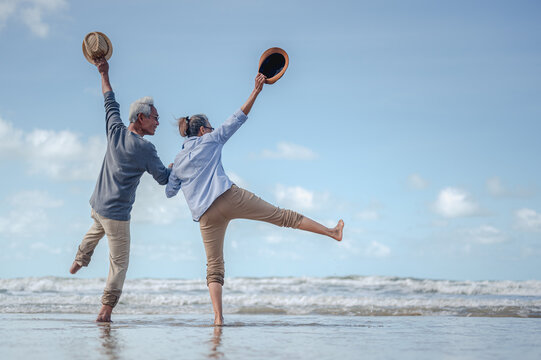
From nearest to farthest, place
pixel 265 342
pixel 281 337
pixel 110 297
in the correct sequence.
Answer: pixel 265 342
pixel 281 337
pixel 110 297

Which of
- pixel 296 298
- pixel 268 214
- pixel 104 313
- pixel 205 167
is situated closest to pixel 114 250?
pixel 104 313

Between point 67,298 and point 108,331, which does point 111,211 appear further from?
point 67,298

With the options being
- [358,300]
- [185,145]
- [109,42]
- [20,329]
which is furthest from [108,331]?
[358,300]

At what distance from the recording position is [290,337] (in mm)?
4145

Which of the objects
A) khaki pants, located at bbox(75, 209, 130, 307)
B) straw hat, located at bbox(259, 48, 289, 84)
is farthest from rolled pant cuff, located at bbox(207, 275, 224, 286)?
straw hat, located at bbox(259, 48, 289, 84)

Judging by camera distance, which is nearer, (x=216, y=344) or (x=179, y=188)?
(x=216, y=344)

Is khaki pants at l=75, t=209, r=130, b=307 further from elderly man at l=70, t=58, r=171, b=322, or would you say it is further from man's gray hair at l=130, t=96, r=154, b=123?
man's gray hair at l=130, t=96, r=154, b=123

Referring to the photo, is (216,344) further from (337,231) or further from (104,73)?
(104,73)

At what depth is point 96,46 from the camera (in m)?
5.49

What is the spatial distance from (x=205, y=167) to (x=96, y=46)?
1.81 meters

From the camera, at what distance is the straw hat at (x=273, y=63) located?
509 centimetres

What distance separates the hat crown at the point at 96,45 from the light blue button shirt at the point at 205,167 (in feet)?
4.85

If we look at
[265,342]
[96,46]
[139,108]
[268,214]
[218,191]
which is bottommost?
[265,342]

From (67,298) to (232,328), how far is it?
719cm
